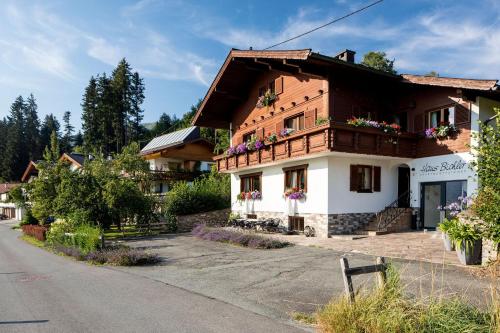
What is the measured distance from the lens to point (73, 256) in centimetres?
1346

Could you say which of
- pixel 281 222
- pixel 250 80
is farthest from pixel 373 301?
pixel 250 80

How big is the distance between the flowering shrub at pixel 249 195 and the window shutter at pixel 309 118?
214 inches

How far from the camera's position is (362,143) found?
50.9ft

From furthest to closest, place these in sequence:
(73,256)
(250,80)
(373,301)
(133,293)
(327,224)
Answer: (250,80) → (327,224) → (73,256) → (133,293) → (373,301)

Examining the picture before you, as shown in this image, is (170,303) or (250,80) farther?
(250,80)

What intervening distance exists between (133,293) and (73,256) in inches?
281

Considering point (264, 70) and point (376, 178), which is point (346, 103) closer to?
point (376, 178)

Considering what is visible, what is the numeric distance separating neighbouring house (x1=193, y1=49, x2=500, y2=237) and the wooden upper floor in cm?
5

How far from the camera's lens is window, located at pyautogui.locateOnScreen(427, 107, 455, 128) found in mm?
15898

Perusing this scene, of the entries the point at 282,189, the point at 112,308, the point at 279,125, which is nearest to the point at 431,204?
the point at 282,189

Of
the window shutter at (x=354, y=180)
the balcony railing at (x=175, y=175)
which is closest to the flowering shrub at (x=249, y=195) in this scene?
the window shutter at (x=354, y=180)

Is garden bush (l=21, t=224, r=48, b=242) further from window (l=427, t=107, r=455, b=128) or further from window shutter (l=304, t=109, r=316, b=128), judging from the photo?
window (l=427, t=107, r=455, b=128)

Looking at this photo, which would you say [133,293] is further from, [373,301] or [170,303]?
[373,301]

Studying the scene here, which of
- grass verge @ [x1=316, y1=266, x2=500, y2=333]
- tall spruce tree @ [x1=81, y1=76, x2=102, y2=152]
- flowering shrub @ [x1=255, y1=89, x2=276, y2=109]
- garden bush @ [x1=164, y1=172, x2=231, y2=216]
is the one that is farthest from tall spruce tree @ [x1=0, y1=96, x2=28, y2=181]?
grass verge @ [x1=316, y1=266, x2=500, y2=333]
